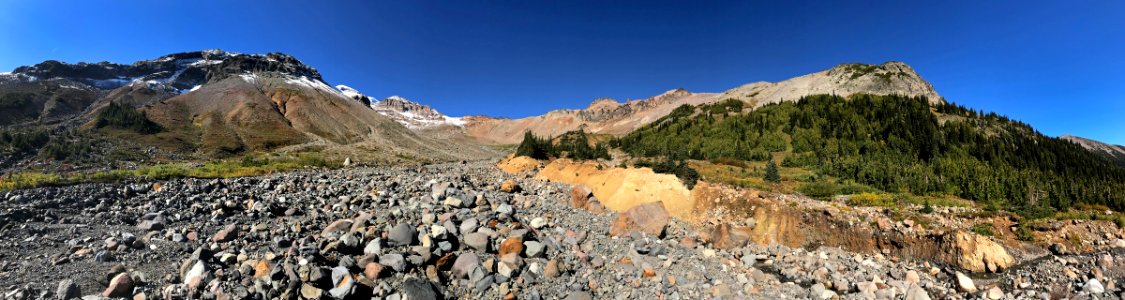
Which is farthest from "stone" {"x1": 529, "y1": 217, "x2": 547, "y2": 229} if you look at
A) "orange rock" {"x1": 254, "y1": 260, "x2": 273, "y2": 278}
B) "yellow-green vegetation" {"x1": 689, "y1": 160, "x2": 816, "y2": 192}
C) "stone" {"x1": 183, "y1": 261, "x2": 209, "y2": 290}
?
"yellow-green vegetation" {"x1": 689, "y1": 160, "x2": 816, "y2": 192}

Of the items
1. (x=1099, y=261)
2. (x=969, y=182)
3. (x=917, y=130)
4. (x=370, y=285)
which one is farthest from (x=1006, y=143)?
(x=370, y=285)

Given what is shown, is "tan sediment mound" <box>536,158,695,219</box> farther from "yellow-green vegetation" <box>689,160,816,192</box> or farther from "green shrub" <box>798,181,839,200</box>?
"green shrub" <box>798,181,839,200</box>

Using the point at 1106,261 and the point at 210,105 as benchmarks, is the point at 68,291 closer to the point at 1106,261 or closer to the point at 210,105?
the point at 1106,261

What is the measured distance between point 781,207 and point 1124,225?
1203 cm

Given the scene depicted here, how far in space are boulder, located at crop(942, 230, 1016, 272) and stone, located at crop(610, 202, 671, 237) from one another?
26.8 feet

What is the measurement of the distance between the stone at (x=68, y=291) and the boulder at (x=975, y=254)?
66.0 ft

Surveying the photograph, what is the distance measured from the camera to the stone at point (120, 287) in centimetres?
705

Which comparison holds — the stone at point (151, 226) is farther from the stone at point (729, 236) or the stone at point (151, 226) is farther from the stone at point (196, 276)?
the stone at point (729, 236)

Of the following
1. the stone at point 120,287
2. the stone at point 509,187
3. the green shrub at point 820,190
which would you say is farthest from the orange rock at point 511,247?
the green shrub at point 820,190

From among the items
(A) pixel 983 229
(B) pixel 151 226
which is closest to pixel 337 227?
(B) pixel 151 226

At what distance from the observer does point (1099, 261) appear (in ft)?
37.8

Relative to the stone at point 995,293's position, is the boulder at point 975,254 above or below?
above

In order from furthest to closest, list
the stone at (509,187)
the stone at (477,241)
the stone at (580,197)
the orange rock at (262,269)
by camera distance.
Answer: the stone at (509,187) < the stone at (580,197) < the stone at (477,241) < the orange rock at (262,269)

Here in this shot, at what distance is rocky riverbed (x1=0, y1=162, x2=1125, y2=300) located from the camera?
8.09m
